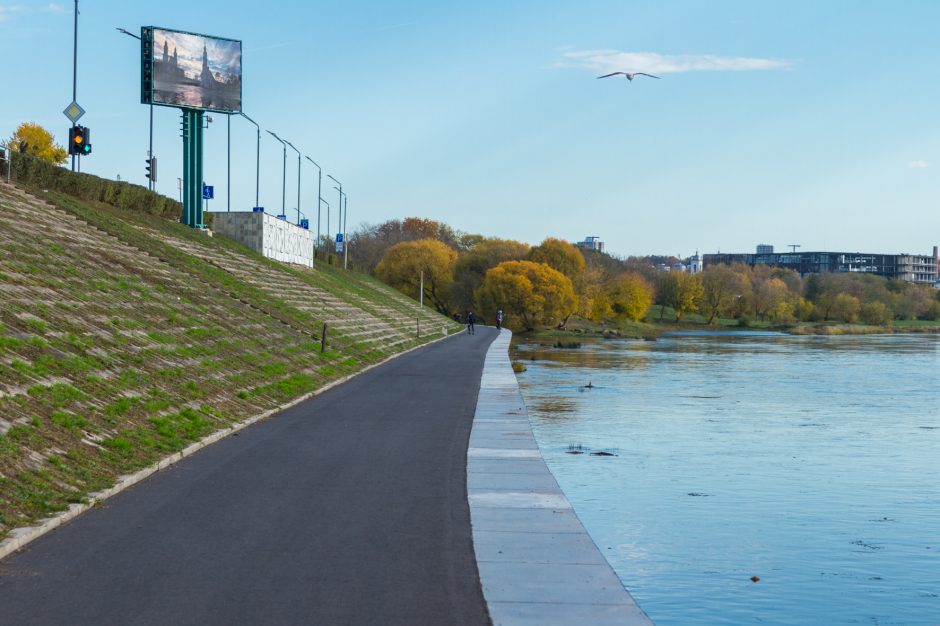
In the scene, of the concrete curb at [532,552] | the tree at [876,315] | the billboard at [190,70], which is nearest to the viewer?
the concrete curb at [532,552]

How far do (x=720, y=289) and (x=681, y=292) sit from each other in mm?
5293

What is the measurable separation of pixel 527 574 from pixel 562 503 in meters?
3.16

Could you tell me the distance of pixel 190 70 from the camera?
54.3 metres

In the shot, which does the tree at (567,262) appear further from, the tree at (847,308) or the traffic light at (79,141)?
the traffic light at (79,141)

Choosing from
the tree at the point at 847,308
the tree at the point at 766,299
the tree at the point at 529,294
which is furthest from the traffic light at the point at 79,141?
the tree at the point at 847,308

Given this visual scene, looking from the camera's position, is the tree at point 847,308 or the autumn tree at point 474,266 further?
the tree at point 847,308

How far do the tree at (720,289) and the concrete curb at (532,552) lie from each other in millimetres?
121441

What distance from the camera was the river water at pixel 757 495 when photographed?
9.33 m

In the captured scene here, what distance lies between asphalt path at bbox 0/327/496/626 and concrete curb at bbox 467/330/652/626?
0.67ft

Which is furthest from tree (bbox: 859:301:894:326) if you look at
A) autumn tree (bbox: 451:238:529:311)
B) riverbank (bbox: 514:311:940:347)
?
autumn tree (bbox: 451:238:529:311)

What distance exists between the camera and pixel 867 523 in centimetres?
1270

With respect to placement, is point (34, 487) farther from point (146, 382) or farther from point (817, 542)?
point (817, 542)

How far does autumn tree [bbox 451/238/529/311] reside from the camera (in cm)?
10981

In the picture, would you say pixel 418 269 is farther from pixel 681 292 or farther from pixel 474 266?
pixel 681 292
